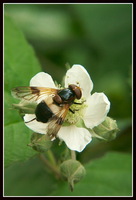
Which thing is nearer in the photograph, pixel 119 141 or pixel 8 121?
pixel 8 121

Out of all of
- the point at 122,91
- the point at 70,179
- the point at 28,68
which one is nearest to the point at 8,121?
the point at 28,68

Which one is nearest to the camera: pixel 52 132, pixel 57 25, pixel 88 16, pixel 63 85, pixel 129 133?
pixel 52 132

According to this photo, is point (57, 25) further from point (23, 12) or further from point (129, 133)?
point (129, 133)

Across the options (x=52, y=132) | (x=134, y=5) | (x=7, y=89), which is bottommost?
(x=52, y=132)

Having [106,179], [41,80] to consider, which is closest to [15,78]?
[41,80]

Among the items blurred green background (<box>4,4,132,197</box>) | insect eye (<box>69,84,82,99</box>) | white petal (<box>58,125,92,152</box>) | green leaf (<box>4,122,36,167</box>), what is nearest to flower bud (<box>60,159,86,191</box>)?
white petal (<box>58,125,92,152</box>)

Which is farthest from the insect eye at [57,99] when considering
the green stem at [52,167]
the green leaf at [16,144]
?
the green stem at [52,167]
